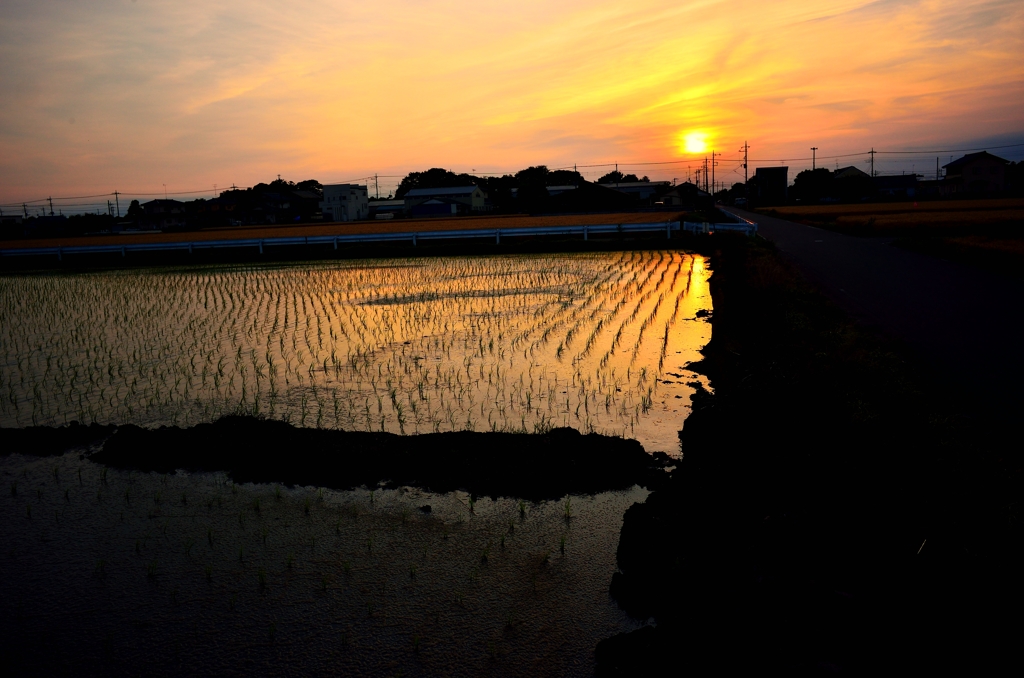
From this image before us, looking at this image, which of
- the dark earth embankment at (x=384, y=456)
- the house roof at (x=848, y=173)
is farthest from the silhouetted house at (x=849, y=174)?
the dark earth embankment at (x=384, y=456)

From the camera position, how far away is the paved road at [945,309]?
7.00 meters

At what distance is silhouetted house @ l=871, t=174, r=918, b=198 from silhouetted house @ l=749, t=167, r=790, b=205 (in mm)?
11491

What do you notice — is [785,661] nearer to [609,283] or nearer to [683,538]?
[683,538]

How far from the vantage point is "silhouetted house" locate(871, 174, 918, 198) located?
9331 cm

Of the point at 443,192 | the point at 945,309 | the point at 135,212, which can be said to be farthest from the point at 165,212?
the point at 945,309

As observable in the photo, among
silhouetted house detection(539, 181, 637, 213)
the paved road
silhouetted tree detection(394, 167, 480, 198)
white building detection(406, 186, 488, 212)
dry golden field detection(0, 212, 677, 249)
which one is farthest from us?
silhouetted tree detection(394, 167, 480, 198)

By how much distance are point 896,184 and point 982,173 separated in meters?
13.3

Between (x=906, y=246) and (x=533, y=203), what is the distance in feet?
187

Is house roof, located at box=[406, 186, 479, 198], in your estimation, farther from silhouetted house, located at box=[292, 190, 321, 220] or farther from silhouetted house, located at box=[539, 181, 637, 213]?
silhouetted house, located at box=[539, 181, 637, 213]

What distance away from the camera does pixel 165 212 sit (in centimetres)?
8912

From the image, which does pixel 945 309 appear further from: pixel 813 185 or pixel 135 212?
pixel 135 212

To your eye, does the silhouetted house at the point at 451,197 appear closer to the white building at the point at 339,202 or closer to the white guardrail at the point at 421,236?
the white building at the point at 339,202

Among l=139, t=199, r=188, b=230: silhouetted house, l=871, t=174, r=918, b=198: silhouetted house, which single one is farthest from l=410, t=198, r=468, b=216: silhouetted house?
l=871, t=174, r=918, b=198: silhouetted house

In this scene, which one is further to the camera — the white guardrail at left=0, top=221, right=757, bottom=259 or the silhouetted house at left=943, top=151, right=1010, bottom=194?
the silhouetted house at left=943, top=151, right=1010, bottom=194
